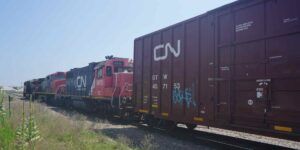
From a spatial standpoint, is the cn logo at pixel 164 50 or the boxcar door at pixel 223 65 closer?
the boxcar door at pixel 223 65

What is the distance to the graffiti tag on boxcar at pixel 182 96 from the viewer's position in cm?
1098

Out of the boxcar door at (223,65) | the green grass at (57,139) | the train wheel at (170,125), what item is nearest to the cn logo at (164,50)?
the boxcar door at (223,65)

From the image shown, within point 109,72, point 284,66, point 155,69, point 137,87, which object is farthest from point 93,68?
point 284,66

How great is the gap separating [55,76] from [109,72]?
18.9m

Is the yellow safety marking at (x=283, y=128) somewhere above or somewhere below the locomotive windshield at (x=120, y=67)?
below

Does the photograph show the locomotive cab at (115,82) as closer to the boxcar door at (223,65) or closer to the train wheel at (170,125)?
the train wheel at (170,125)

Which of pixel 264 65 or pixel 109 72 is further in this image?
pixel 109 72

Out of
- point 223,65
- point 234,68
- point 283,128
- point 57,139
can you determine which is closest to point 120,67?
point 57,139

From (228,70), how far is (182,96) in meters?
2.54

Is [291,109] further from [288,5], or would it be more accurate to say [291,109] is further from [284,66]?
[288,5]

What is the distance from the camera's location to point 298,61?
24.1 ft

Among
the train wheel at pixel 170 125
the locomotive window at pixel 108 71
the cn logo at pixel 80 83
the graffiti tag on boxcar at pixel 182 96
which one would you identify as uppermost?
the locomotive window at pixel 108 71

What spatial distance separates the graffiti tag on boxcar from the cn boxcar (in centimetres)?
3

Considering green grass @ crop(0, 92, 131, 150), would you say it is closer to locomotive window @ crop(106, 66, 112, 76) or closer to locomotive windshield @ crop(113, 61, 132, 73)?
locomotive window @ crop(106, 66, 112, 76)
